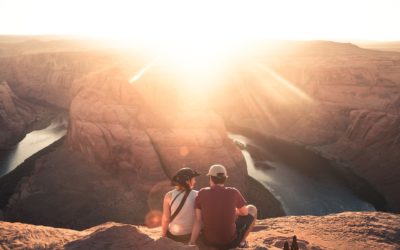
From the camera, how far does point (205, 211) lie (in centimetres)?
655

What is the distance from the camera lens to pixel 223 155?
1214 inches

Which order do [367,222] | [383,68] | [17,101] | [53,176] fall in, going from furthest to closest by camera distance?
1. [17,101]
2. [383,68]
3. [53,176]
4. [367,222]

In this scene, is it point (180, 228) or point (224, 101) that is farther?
point (224, 101)

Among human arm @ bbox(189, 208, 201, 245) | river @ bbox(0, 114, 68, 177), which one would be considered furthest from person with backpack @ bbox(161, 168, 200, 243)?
river @ bbox(0, 114, 68, 177)

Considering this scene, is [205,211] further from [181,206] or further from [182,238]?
[182,238]

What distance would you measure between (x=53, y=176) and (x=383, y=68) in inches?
2068

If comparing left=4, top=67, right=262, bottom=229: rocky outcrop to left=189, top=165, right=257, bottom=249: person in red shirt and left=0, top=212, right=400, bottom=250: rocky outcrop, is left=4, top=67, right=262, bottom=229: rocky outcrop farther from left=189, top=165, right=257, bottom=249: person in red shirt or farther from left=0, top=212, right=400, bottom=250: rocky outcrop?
left=189, top=165, right=257, bottom=249: person in red shirt

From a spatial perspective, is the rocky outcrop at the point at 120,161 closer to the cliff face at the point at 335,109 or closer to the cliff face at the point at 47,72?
the cliff face at the point at 335,109

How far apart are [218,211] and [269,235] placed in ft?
15.5

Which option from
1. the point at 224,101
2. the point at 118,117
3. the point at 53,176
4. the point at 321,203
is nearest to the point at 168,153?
the point at 118,117

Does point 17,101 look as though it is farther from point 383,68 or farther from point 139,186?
point 383,68

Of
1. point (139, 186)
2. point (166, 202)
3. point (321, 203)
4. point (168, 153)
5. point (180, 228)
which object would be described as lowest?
point (321, 203)

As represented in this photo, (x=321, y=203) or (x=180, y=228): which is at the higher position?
(x=180, y=228)

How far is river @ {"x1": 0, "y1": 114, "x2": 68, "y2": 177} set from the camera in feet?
127
